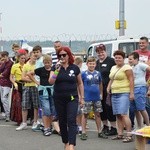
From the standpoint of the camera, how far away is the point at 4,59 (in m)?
10.8

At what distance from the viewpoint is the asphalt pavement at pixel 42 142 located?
777cm

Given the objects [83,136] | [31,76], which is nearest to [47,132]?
[83,136]

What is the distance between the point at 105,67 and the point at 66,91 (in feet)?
6.87

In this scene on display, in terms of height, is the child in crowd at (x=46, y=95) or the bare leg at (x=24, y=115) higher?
the child in crowd at (x=46, y=95)

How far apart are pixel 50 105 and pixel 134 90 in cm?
173

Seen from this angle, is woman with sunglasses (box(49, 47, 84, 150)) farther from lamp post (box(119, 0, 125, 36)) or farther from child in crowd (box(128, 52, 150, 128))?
lamp post (box(119, 0, 125, 36))

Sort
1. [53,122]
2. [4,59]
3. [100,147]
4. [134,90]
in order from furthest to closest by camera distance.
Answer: [4,59] → [53,122] → [134,90] → [100,147]

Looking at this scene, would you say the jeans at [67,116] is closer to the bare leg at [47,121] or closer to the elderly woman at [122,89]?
the elderly woman at [122,89]

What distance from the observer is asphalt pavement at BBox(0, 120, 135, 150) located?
25.5 feet

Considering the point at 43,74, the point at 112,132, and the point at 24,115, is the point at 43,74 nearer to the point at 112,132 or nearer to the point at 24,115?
the point at 24,115

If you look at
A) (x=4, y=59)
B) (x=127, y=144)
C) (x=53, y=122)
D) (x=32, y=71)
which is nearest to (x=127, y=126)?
(x=127, y=144)

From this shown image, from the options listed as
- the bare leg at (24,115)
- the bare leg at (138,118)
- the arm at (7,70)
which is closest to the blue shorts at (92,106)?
the bare leg at (138,118)

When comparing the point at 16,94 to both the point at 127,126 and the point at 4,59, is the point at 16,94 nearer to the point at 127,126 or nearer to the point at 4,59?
the point at 4,59

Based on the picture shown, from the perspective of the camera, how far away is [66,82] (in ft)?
22.6
